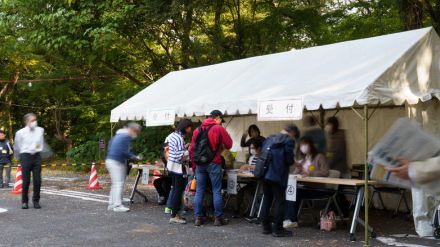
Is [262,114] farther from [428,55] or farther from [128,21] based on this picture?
[128,21]

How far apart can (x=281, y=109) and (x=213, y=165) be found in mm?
1377

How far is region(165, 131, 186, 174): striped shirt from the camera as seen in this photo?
8602mm

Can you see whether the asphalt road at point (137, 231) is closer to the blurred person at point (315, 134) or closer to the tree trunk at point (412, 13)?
the blurred person at point (315, 134)

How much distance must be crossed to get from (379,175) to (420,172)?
0.92ft

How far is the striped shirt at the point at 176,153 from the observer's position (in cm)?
860

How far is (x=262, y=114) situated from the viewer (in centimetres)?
820

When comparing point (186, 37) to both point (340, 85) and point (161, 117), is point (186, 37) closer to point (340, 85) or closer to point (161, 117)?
point (161, 117)

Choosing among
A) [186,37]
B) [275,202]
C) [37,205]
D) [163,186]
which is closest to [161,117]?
[163,186]

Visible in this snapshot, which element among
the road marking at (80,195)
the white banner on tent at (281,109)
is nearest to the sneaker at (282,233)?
the white banner on tent at (281,109)

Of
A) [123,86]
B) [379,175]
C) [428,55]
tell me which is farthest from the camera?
[123,86]

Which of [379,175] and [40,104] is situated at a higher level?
[40,104]

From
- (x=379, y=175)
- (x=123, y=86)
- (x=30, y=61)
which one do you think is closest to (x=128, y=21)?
(x=123, y=86)

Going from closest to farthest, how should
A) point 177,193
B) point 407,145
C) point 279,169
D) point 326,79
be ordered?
point 407,145, point 279,169, point 326,79, point 177,193

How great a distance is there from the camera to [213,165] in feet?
27.2
